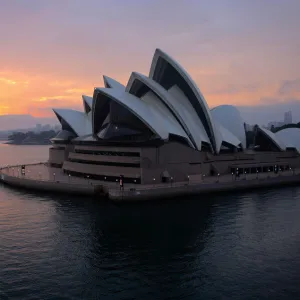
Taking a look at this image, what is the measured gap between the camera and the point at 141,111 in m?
34.7

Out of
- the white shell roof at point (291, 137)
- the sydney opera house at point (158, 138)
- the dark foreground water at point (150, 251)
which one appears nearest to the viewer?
the dark foreground water at point (150, 251)

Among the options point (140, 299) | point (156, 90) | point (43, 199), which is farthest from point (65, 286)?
point (156, 90)

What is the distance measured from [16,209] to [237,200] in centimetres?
1796

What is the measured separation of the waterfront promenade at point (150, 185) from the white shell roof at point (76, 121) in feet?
26.7

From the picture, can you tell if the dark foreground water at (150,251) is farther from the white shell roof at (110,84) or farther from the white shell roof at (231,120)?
the white shell roof at (110,84)

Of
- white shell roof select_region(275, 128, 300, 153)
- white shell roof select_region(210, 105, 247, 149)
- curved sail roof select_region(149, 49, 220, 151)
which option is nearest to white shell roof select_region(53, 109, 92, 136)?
curved sail roof select_region(149, 49, 220, 151)

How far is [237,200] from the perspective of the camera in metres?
30.3

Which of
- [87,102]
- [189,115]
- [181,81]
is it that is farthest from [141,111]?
[87,102]

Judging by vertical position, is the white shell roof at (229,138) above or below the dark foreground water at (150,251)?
above

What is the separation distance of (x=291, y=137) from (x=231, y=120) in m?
8.75

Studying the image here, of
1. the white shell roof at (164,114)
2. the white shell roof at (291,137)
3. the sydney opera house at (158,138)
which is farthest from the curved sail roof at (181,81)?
the white shell roof at (291,137)

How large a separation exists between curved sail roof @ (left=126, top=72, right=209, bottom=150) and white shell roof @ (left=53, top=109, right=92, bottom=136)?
38.8 feet

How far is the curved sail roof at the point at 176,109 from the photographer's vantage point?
120ft

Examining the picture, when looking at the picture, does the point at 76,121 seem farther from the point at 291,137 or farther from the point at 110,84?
the point at 291,137
